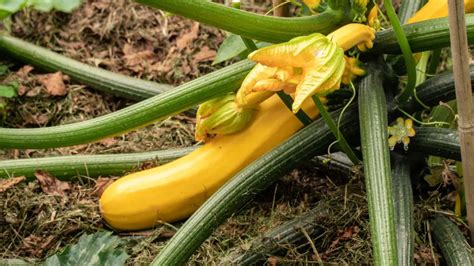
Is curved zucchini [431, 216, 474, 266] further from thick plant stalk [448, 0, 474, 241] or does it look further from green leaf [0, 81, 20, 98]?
green leaf [0, 81, 20, 98]

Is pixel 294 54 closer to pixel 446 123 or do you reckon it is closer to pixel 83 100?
pixel 446 123

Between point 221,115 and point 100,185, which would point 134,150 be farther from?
point 221,115

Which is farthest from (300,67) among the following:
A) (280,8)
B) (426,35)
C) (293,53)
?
(280,8)

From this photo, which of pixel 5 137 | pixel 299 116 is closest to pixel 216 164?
pixel 299 116

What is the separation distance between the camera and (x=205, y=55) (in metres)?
2.85

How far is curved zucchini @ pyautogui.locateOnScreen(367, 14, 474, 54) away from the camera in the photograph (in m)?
1.87

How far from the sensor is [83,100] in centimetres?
273

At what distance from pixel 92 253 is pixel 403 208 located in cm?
75

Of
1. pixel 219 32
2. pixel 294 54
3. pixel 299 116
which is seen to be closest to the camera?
pixel 294 54

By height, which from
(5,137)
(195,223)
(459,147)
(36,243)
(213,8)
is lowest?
(36,243)

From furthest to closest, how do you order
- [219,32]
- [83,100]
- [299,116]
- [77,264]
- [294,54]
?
[219,32] → [83,100] → [299,116] → [77,264] → [294,54]

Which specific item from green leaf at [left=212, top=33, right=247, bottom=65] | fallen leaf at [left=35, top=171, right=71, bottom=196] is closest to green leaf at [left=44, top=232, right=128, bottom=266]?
fallen leaf at [left=35, top=171, right=71, bottom=196]

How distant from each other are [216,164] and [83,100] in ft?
2.63

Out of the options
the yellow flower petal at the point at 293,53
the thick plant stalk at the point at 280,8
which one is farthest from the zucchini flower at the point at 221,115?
the yellow flower petal at the point at 293,53
